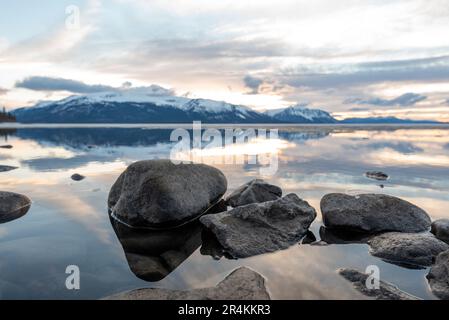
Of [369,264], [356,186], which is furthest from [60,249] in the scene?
[356,186]

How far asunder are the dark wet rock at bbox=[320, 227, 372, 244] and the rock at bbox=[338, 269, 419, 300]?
7.09 feet

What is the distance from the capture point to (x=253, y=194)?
12625 mm

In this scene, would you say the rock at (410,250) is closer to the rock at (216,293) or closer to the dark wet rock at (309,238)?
the dark wet rock at (309,238)

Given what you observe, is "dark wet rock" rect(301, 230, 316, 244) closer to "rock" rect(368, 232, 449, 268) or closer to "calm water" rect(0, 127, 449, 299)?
"calm water" rect(0, 127, 449, 299)

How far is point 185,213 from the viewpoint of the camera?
1089cm

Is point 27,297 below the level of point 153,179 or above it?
below

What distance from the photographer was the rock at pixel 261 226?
8742mm

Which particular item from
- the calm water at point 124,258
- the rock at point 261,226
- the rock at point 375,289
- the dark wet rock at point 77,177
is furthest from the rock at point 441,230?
the dark wet rock at point 77,177

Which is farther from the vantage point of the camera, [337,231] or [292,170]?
[292,170]

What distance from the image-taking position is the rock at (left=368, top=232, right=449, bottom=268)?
8014 mm

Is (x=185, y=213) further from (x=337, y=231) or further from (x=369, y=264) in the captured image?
(x=369, y=264)
